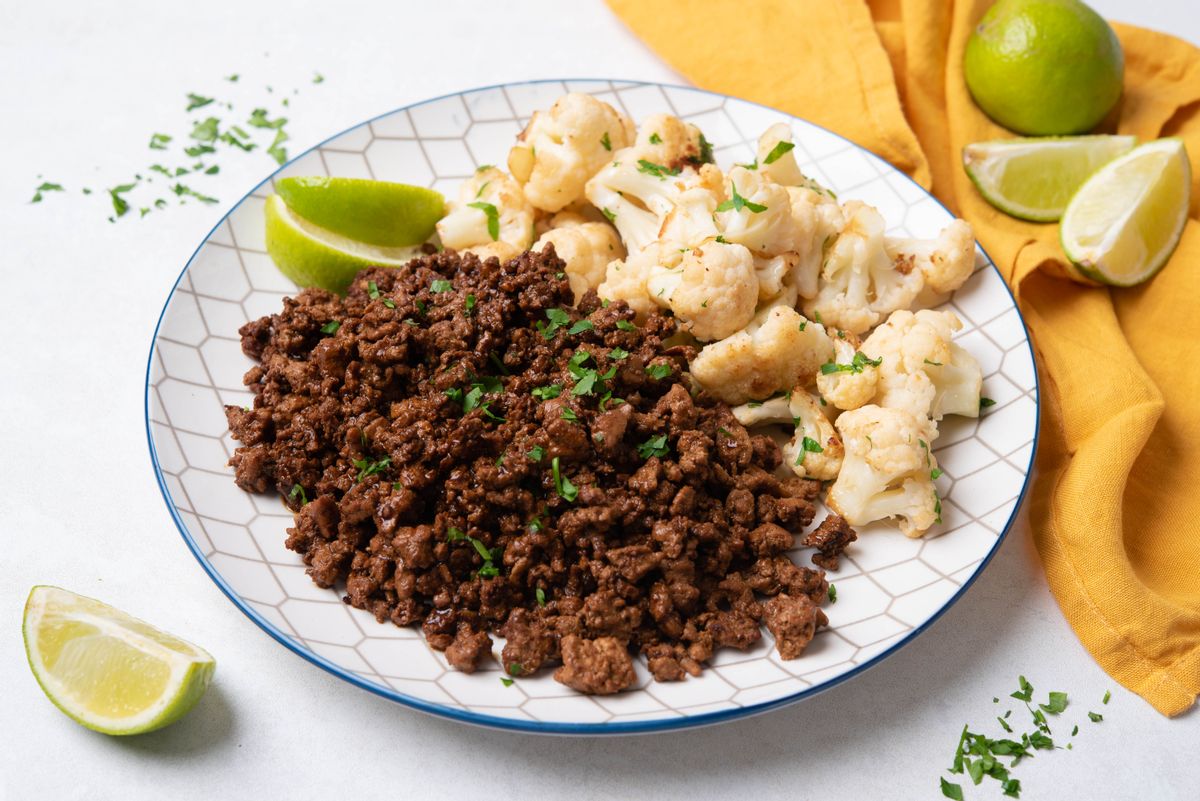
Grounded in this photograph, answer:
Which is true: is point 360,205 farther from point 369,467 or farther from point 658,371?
point 658,371

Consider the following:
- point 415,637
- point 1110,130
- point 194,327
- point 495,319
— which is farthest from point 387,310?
point 1110,130

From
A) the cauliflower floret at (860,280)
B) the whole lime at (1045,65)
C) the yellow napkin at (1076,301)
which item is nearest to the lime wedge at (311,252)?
the cauliflower floret at (860,280)

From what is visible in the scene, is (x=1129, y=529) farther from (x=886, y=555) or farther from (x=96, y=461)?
(x=96, y=461)

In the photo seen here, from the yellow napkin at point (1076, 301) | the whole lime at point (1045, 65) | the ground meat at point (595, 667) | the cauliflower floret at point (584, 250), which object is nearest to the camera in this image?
the ground meat at point (595, 667)

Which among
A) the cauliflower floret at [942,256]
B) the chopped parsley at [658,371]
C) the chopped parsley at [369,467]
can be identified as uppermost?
the cauliflower floret at [942,256]

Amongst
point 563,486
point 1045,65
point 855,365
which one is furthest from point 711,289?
point 1045,65

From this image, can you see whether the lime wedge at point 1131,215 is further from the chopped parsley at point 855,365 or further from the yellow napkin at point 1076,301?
the chopped parsley at point 855,365
